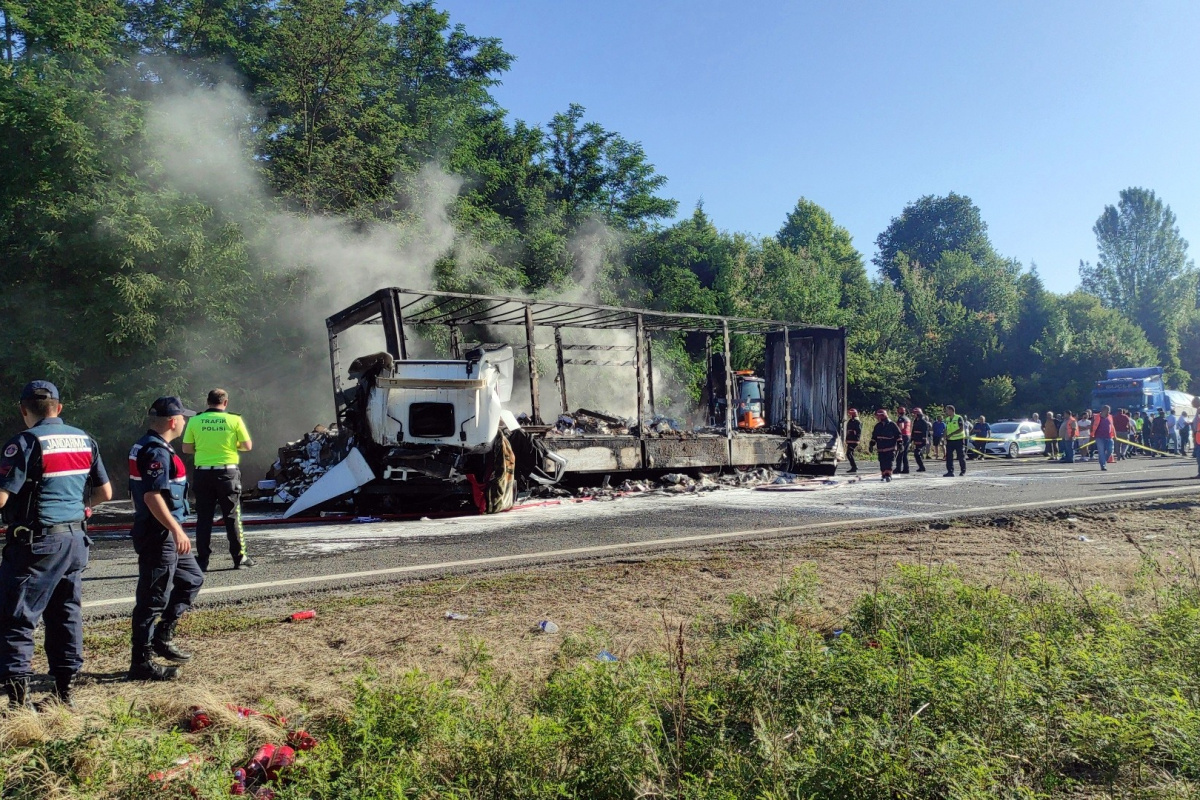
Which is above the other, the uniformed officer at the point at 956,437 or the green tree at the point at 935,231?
the green tree at the point at 935,231

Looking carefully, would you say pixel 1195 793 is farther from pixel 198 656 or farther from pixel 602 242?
pixel 602 242

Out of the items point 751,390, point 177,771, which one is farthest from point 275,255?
point 177,771

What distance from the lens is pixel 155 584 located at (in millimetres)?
4215

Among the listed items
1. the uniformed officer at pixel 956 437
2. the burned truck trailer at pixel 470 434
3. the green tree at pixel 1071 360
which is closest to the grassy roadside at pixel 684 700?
the burned truck trailer at pixel 470 434

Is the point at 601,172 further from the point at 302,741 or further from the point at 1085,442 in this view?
the point at 302,741

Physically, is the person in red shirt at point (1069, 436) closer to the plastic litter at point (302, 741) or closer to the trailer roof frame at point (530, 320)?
the trailer roof frame at point (530, 320)

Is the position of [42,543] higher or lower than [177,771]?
higher

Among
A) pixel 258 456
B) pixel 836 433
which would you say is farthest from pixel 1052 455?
pixel 258 456

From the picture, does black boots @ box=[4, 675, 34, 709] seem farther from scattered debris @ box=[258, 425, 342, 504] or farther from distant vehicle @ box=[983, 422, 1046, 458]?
distant vehicle @ box=[983, 422, 1046, 458]

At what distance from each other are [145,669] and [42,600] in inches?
25.6

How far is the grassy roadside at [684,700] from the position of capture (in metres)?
2.78

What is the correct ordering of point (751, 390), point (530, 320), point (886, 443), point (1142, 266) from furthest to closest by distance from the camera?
point (1142, 266) < point (751, 390) < point (886, 443) < point (530, 320)

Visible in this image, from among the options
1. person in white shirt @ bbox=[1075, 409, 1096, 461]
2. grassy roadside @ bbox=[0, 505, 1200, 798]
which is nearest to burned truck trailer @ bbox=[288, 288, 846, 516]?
grassy roadside @ bbox=[0, 505, 1200, 798]

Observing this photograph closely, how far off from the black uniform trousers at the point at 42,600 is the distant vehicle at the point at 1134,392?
37601 millimetres
